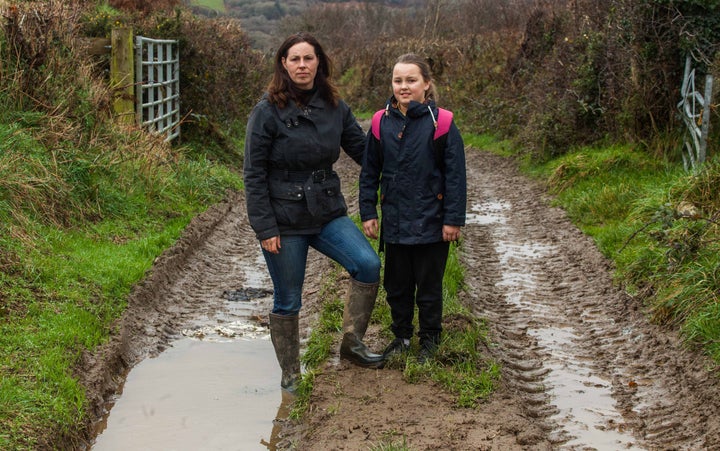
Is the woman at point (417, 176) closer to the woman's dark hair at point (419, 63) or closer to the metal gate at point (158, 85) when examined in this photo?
the woman's dark hair at point (419, 63)

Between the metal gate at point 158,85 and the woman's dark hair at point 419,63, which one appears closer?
the woman's dark hair at point 419,63

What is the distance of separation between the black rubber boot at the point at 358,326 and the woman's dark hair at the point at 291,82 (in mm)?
1190

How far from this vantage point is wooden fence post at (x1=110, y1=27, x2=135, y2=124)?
38.9 feet

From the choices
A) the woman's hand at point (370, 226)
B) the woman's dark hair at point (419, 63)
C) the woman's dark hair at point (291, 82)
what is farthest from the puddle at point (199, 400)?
the woman's dark hair at point (419, 63)

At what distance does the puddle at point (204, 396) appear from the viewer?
510cm

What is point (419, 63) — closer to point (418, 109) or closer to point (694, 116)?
point (418, 109)

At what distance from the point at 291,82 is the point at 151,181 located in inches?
228

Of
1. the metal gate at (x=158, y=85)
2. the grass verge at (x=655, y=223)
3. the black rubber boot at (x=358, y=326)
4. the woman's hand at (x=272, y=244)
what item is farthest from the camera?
the metal gate at (x=158, y=85)

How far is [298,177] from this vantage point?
200 inches

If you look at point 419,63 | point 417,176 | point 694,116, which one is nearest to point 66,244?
point 417,176

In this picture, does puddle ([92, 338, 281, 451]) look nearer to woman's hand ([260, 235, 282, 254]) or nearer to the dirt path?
the dirt path

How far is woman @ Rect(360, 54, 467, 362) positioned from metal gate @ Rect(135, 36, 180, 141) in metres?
7.05

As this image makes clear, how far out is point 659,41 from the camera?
11336mm

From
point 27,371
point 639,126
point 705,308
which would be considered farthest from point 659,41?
point 27,371
